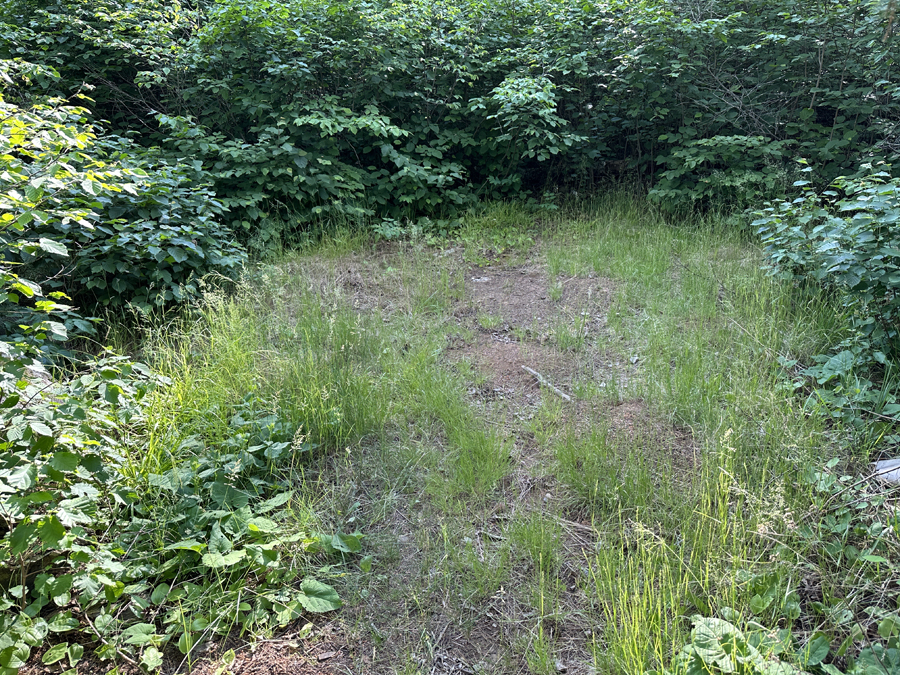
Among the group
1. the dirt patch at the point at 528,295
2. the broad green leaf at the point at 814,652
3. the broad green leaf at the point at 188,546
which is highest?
the dirt patch at the point at 528,295

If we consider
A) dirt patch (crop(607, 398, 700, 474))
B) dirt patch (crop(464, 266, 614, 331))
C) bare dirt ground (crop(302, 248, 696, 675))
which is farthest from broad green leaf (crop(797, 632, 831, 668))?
dirt patch (crop(464, 266, 614, 331))

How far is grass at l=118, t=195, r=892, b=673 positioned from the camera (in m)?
2.15

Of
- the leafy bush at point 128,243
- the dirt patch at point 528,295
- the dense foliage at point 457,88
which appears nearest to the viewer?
the leafy bush at point 128,243

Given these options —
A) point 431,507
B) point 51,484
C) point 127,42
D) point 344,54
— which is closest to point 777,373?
point 431,507

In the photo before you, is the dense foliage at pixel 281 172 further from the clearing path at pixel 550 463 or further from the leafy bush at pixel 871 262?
the clearing path at pixel 550 463

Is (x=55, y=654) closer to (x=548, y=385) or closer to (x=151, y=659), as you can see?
(x=151, y=659)

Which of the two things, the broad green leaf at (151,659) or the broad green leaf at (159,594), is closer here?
the broad green leaf at (151,659)

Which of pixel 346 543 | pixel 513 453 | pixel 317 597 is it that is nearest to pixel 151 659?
pixel 317 597

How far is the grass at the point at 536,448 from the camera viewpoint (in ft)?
7.07

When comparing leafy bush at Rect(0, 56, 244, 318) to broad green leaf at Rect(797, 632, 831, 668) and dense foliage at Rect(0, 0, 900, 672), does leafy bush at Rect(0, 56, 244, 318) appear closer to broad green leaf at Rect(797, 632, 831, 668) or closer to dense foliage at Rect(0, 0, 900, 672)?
dense foliage at Rect(0, 0, 900, 672)

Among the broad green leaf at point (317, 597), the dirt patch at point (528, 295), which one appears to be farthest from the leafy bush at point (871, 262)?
the broad green leaf at point (317, 597)

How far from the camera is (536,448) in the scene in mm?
3082

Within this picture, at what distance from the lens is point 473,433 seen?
3051 mm

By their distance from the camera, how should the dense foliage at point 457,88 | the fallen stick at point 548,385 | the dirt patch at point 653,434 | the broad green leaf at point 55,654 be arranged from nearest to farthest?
the broad green leaf at point 55,654 < the dirt patch at point 653,434 < the fallen stick at point 548,385 < the dense foliage at point 457,88
